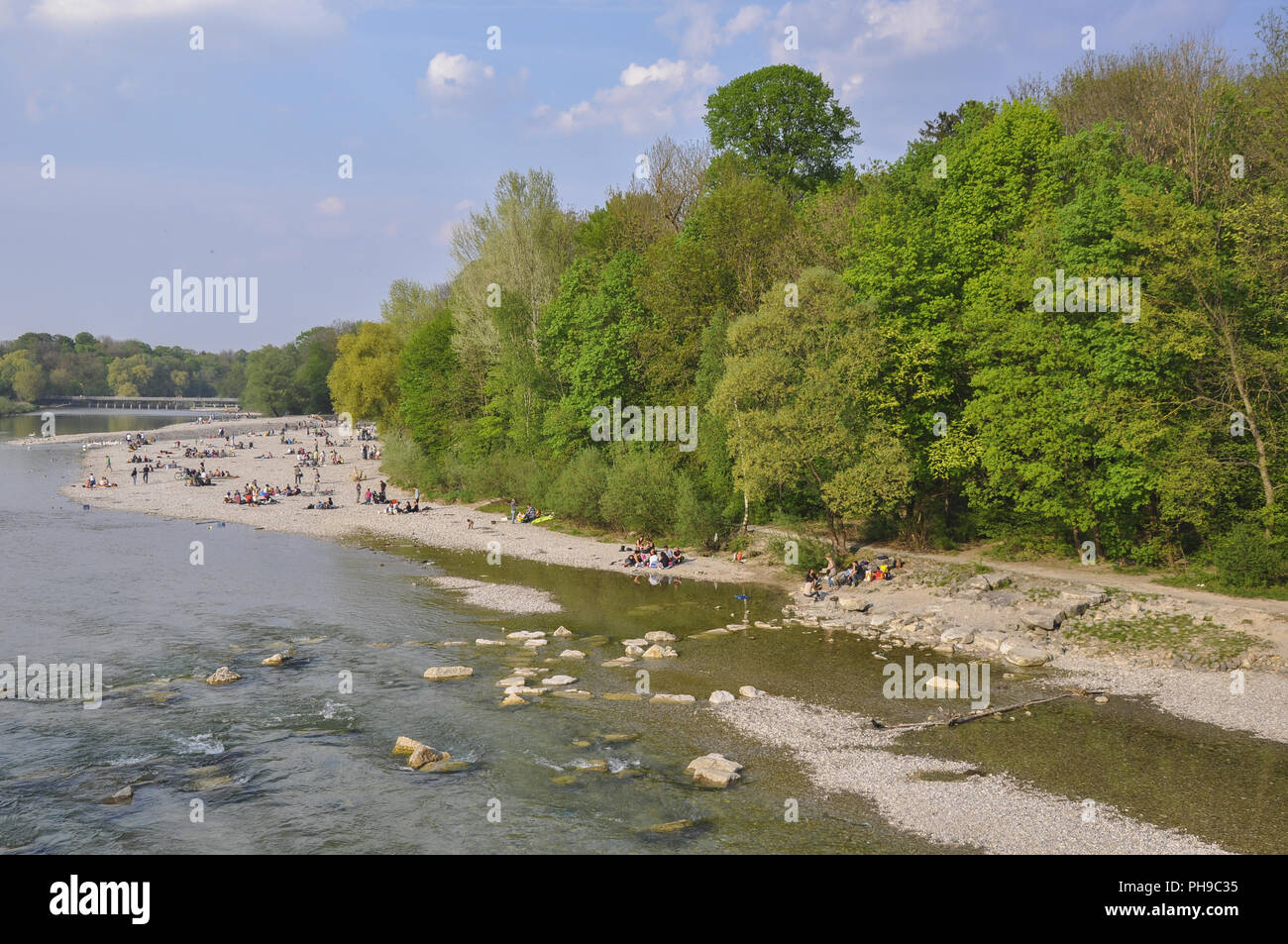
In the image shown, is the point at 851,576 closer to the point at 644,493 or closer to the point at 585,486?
the point at 644,493

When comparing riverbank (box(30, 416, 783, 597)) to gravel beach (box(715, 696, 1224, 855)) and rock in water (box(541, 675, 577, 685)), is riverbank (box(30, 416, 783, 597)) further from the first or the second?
gravel beach (box(715, 696, 1224, 855))

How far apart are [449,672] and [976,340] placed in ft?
104

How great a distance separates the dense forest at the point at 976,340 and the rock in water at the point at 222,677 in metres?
26.3

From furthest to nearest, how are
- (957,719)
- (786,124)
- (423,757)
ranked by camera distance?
(786,124) → (957,719) → (423,757)

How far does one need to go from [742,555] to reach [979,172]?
2512 centimetres

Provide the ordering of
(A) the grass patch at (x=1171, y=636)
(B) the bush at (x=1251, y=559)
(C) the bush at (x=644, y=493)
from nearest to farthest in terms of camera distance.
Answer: (A) the grass patch at (x=1171, y=636) < (B) the bush at (x=1251, y=559) < (C) the bush at (x=644, y=493)

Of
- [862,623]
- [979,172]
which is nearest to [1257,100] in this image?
[979,172]

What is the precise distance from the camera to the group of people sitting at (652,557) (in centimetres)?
5231

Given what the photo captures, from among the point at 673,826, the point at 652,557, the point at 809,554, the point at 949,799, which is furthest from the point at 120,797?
the point at 809,554

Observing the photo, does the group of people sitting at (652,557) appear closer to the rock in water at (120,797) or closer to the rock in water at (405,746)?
the rock in water at (405,746)

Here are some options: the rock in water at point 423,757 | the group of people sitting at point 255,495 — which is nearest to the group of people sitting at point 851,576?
the rock in water at point 423,757

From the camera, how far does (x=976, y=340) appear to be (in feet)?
153

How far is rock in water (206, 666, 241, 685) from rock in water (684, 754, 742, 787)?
1854cm
